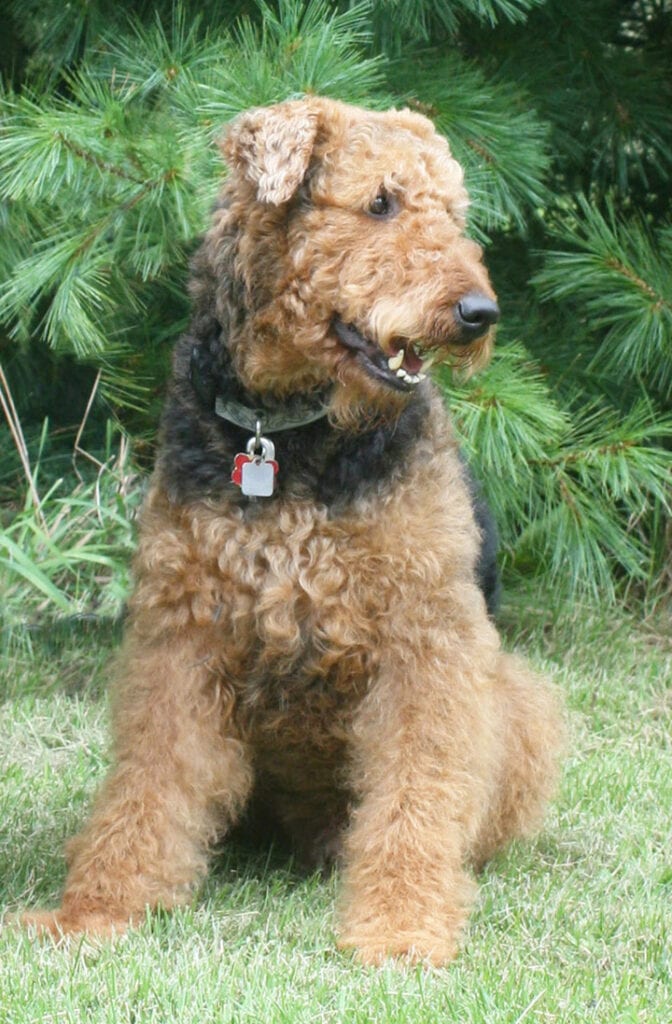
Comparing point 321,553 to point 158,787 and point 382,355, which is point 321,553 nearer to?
point 382,355

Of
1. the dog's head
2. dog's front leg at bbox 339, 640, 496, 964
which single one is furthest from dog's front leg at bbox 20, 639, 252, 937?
the dog's head

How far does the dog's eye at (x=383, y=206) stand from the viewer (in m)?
2.96

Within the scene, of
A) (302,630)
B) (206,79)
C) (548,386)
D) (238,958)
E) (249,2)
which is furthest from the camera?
(548,386)

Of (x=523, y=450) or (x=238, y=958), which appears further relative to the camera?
(x=523, y=450)

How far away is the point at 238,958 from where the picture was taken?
2.87 meters

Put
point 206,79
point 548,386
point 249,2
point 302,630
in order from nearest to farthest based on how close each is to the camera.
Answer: point 302,630, point 206,79, point 249,2, point 548,386

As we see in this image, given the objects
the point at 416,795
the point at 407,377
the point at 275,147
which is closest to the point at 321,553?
the point at 407,377

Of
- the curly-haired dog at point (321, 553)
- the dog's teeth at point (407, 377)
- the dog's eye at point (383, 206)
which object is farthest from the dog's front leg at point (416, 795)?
the dog's eye at point (383, 206)

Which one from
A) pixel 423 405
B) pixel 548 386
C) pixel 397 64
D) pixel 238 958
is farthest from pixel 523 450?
pixel 238 958

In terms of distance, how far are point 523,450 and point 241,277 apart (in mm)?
1913

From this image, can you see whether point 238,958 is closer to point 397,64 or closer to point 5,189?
point 5,189

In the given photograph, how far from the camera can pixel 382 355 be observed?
2949mm

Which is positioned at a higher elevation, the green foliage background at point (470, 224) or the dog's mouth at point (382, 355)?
the dog's mouth at point (382, 355)

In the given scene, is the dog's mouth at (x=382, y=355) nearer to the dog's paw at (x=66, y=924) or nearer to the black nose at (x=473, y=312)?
the black nose at (x=473, y=312)
